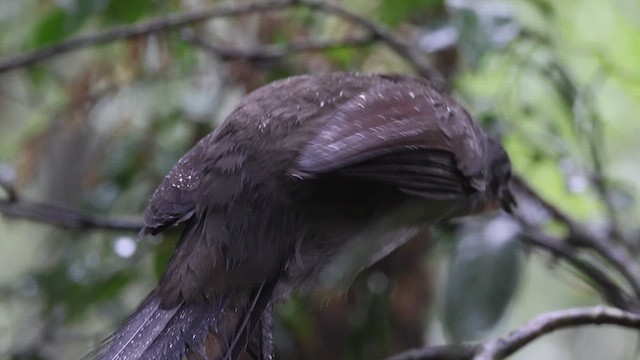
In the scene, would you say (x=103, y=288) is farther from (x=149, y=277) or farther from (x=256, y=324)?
(x=256, y=324)

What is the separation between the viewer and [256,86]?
2.37 metres

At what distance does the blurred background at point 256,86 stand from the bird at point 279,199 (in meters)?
0.32

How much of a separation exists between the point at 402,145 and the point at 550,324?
0.34 m

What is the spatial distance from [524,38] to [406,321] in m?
0.79

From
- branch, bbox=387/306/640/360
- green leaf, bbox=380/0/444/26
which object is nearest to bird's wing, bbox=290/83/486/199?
branch, bbox=387/306/640/360

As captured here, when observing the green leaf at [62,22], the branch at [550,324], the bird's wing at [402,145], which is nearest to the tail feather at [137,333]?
the bird's wing at [402,145]

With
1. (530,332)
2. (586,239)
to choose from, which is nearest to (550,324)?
(530,332)

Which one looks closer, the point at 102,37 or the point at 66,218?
the point at 102,37

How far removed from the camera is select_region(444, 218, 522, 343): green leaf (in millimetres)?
1704

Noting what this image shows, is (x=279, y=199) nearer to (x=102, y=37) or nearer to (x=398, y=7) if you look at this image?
(x=102, y=37)

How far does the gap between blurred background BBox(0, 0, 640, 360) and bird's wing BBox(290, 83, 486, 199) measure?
21 cm

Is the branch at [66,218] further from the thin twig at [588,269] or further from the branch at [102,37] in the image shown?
the thin twig at [588,269]

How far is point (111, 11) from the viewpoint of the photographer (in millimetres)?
2062

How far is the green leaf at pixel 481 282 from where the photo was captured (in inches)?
67.1
